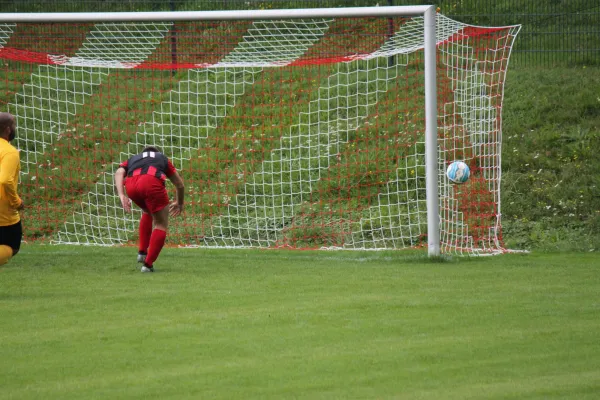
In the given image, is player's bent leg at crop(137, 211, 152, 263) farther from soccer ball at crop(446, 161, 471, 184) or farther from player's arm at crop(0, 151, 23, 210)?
soccer ball at crop(446, 161, 471, 184)

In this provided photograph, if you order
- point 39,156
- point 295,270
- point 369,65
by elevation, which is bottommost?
point 295,270

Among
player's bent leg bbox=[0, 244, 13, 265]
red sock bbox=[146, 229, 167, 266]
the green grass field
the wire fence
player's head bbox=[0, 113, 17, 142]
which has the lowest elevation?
the green grass field

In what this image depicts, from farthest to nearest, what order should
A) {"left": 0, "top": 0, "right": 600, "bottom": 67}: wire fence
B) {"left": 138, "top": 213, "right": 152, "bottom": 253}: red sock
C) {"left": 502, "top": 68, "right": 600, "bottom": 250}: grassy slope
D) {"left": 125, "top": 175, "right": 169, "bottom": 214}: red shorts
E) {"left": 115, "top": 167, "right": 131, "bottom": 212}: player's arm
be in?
{"left": 0, "top": 0, "right": 600, "bottom": 67}: wire fence < {"left": 502, "top": 68, "right": 600, "bottom": 250}: grassy slope < {"left": 138, "top": 213, "right": 152, "bottom": 253}: red sock < {"left": 115, "top": 167, "right": 131, "bottom": 212}: player's arm < {"left": 125, "top": 175, "right": 169, "bottom": 214}: red shorts

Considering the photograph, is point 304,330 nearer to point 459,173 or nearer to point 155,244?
point 155,244

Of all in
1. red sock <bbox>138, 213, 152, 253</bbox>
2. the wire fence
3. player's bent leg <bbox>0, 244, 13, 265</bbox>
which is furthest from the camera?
the wire fence

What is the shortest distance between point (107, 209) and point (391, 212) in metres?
4.67

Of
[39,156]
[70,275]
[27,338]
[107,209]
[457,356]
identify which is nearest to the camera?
[457,356]

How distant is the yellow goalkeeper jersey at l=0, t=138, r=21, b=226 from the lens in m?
8.17

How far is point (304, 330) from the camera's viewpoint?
689 cm

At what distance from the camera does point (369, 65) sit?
1602 cm

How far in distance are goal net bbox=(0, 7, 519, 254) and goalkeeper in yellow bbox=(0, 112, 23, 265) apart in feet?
13.0

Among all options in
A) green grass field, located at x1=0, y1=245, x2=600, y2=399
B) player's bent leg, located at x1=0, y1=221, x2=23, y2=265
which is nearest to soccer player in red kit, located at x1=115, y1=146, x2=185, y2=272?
green grass field, located at x1=0, y1=245, x2=600, y2=399

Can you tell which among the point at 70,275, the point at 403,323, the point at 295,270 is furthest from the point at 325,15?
the point at 403,323

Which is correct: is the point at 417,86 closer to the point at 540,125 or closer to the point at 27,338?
the point at 540,125
